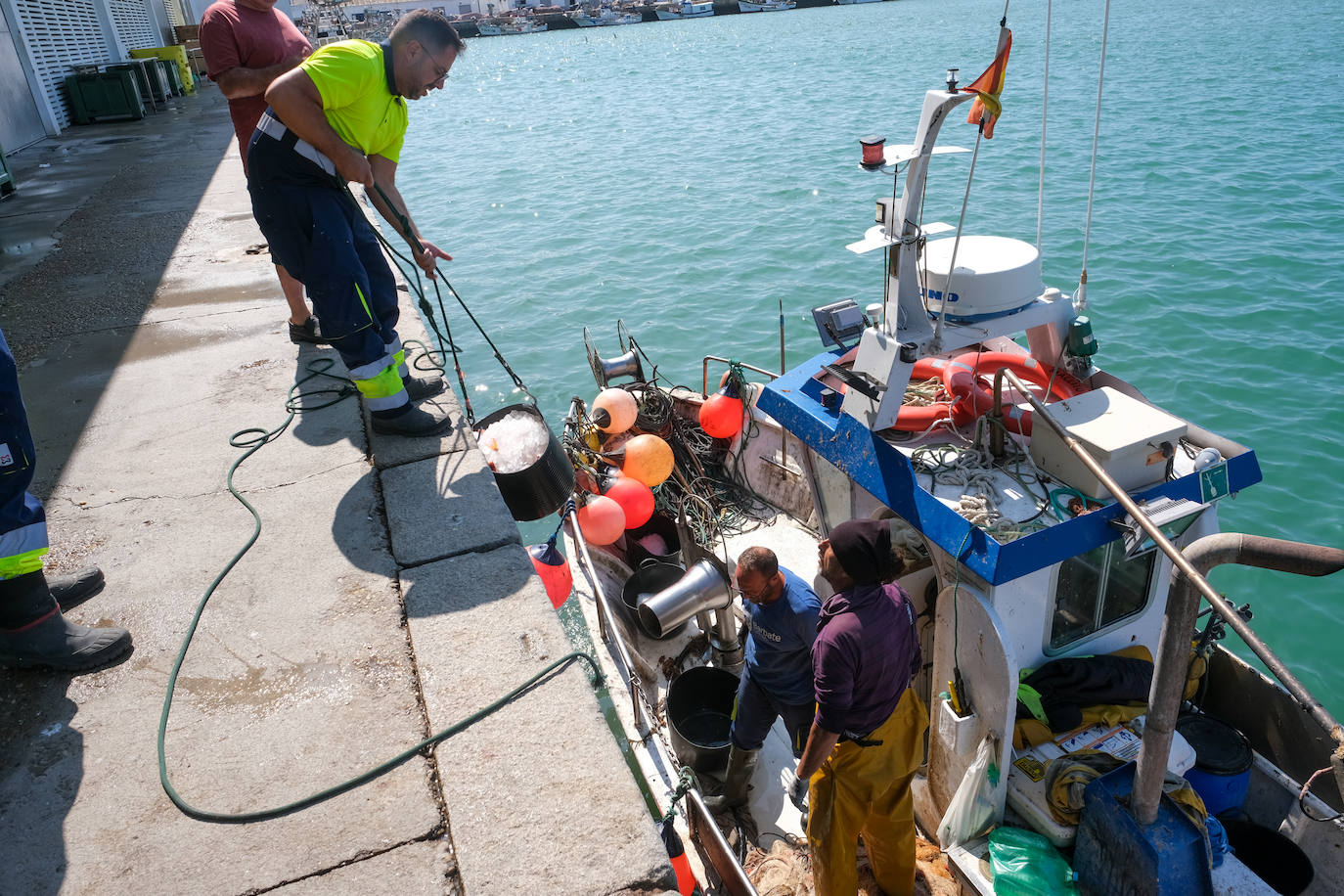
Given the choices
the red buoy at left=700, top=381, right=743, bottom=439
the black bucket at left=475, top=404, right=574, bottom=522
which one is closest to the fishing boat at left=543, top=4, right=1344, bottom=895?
the black bucket at left=475, top=404, right=574, bottom=522

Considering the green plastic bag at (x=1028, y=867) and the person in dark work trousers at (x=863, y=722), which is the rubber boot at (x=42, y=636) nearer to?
the person in dark work trousers at (x=863, y=722)

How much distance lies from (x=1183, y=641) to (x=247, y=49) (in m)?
5.97

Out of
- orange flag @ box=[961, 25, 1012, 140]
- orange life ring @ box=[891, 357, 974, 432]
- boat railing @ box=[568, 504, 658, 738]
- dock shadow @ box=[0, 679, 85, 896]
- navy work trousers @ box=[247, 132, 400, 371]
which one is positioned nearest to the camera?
dock shadow @ box=[0, 679, 85, 896]

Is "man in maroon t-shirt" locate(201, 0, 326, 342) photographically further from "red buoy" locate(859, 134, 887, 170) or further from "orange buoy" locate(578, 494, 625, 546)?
"red buoy" locate(859, 134, 887, 170)

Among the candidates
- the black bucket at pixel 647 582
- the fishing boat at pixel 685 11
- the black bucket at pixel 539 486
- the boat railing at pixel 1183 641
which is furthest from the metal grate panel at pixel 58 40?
the fishing boat at pixel 685 11

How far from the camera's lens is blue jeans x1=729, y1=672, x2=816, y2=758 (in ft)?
12.6

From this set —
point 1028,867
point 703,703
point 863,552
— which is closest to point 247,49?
point 703,703

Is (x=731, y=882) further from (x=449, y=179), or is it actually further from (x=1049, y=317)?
(x=449, y=179)

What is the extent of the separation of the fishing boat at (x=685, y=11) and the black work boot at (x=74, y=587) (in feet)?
313

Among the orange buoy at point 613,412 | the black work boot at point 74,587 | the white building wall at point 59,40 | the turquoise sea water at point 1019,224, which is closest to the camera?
the black work boot at point 74,587

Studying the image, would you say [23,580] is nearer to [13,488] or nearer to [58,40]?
[13,488]

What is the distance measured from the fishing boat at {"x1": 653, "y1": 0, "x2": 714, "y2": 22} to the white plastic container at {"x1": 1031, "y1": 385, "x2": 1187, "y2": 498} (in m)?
95.2

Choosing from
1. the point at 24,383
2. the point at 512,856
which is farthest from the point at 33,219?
the point at 512,856

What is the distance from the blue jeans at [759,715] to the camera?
3848mm
